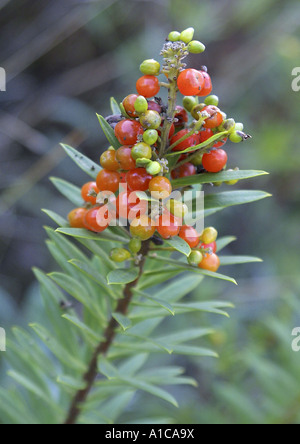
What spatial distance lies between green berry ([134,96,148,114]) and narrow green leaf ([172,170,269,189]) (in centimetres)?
25

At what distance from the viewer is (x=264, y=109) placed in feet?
12.6

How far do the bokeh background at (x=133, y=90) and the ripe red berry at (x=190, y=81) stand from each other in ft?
5.96

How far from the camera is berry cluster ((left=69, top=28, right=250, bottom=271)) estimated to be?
103cm

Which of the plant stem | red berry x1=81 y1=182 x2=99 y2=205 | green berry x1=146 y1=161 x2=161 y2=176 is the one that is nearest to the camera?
green berry x1=146 y1=161 x2=161 y2=176

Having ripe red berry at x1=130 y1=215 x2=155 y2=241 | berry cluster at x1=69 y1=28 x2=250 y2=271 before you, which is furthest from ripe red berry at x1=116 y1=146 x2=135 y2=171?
ripe red berry at x1=130 y1=215 x2=155 y2=241

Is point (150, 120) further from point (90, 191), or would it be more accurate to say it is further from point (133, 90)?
point (133, 90)

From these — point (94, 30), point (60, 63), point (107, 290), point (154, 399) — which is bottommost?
point (154, 399)

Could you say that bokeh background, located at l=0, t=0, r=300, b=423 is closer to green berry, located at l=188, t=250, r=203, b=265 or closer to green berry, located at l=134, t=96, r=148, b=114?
green berry, located at l=188, t=250, r=203, b=265

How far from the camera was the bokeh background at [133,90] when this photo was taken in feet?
10.1

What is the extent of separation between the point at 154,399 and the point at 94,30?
297 cm

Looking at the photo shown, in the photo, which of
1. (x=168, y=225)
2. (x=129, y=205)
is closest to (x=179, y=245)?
(x=168, y=225)

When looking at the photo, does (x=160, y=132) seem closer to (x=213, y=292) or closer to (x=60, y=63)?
(x=213, y=292)

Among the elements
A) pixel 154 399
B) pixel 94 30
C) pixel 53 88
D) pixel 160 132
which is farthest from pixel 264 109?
pixel 160 132

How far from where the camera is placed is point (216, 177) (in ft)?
3.64
